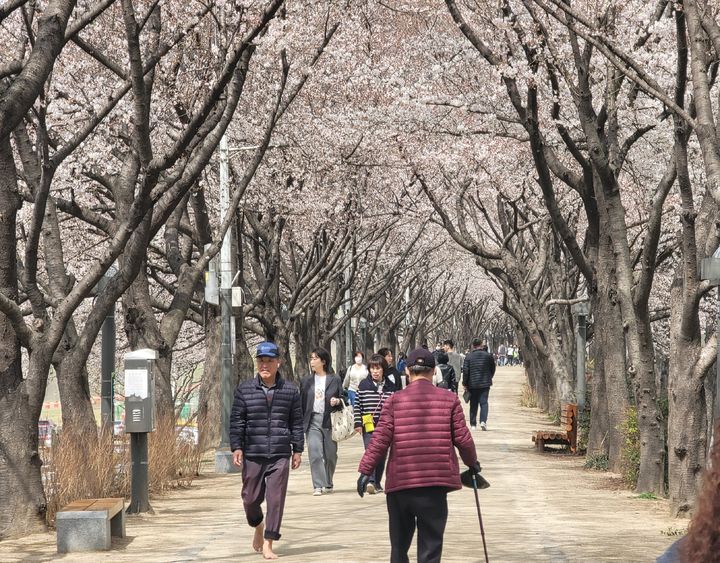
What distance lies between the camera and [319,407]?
1595 centimetres

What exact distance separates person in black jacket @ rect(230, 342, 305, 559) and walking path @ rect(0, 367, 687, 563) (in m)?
0.49

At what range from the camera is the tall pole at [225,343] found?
19859mm

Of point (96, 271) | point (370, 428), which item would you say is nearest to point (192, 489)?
point (370, 428)

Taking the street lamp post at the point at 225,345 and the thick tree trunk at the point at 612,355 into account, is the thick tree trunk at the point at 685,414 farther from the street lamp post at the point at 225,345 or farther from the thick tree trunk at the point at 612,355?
the street lamp post at the point at 225,345

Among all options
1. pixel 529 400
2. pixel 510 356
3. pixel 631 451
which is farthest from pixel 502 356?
pixel 631 451

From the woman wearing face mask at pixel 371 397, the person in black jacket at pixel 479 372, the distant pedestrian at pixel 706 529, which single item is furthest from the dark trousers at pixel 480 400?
the distant pedestrian at pixel 706 529

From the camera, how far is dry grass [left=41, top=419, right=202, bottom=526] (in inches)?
533

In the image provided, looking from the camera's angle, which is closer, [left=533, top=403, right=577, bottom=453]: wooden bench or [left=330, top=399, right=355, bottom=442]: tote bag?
[left=330, top=399, right=355, bottom=442]: tote bag

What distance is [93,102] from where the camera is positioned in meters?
21.0

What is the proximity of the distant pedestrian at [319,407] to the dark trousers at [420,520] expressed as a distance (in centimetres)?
739

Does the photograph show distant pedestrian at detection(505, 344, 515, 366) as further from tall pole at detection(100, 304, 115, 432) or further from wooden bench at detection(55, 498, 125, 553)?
wooden bench at detection(55, 498, 125, 553)

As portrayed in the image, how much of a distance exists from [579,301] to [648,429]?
40.3 ft

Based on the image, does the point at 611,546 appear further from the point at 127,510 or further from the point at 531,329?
the point at 531,329

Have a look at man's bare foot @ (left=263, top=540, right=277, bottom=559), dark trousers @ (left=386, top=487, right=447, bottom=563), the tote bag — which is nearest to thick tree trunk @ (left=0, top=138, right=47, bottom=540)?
man's bare foot @ (left=263, top=540, right=277, bottom=559)
